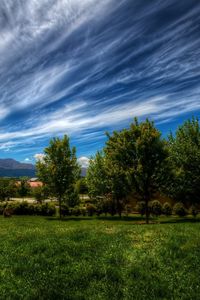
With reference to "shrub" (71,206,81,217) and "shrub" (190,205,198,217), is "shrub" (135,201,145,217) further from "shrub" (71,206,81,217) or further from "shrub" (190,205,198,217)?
"shrub" (71,206,81,217)

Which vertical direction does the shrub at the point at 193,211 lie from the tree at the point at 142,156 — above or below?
below

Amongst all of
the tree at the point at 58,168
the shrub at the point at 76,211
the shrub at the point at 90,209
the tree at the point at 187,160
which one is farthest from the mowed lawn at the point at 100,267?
the shrub at the point at 90,209

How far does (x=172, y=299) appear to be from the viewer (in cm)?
969

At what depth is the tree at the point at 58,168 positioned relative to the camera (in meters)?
43.1

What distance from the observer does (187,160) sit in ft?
119

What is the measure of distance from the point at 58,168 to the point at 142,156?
1530cm

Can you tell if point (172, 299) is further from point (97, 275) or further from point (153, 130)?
point (153, 130)

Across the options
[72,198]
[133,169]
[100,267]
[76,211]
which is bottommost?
[76,211]

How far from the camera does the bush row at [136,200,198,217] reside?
43909 mm

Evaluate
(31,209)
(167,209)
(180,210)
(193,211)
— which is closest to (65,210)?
(31,209)

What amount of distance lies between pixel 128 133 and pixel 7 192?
5904cm

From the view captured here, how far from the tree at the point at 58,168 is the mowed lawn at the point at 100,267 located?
27257 mm

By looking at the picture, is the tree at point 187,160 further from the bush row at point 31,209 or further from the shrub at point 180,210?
the bush row at point 31,209

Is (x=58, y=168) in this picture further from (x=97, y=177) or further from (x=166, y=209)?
(x=166, y=209)
